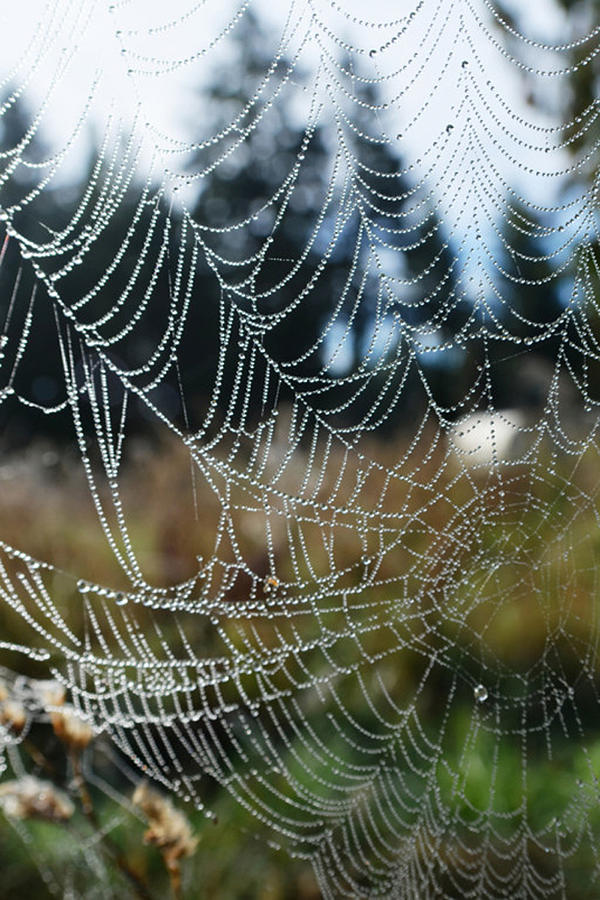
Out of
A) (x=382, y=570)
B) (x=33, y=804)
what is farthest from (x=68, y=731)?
(x=382, y=570)

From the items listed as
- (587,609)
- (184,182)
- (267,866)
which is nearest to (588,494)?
(587,609)

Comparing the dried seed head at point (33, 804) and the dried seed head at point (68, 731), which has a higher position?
the dried seed head at point (68, 731)

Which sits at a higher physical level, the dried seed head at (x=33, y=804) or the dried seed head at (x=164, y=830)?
the dried seed head at (x=164, y=830)

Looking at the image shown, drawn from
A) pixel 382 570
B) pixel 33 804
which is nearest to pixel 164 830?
pixel 33 804

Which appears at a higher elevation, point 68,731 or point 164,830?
point 68,731

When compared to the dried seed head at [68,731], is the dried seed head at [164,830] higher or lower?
lower

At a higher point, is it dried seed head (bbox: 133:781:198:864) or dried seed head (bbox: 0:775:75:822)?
dried seed head (bbox: 133:781:198:864)

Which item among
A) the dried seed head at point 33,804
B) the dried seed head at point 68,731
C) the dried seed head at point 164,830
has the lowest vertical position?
the dried seed head at point 33,804

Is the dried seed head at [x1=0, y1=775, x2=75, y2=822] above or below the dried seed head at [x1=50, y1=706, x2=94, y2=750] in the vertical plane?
below

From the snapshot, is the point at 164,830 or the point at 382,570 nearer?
the point at 164,830

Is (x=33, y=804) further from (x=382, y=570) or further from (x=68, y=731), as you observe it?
(x=382, y=570)

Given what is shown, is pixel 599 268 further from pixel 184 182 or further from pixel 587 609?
pixel 184 182

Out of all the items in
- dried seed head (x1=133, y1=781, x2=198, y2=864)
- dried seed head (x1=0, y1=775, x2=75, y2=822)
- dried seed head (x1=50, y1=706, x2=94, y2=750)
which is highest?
dried seed head (x1=50, y1=706, x2=94, y2=750)
